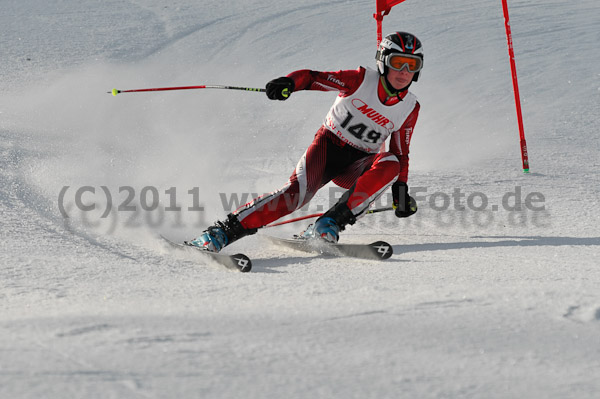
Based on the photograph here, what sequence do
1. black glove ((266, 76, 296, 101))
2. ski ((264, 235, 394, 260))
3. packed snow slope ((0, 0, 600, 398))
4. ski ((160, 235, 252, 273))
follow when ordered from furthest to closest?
black glove ((266, 76, 296, 101)) < ski ((264, 235, 394, 260)) < ski ((160, 235, 252, 273)) < packed snow slope ((0, 0, 600, 398))

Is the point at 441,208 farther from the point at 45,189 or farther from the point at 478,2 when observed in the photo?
the point at 478,2

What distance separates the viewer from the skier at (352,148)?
366cm

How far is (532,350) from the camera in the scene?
1651 mm

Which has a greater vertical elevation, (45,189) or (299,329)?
(45,189)

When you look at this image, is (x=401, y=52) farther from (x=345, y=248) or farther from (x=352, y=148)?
(x=345, y=248)

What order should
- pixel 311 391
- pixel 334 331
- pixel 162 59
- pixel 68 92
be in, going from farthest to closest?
pixel 162 59 < pixel 68 92 < pixel 334 331 < pixel 311 391

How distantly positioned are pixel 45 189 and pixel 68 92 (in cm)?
445

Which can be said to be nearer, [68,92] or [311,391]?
[311,391]

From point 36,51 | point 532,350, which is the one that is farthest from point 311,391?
point 36,51

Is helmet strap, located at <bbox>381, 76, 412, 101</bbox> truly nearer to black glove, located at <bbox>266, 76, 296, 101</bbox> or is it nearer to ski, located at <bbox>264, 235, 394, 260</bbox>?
black glove, located at <bbox>266, 76, 296, 101</bbox>

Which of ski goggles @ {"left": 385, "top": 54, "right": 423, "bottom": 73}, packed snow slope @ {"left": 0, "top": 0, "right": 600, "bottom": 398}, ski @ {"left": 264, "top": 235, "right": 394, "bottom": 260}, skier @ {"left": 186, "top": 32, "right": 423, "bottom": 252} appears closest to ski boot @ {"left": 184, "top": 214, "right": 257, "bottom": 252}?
skier @ {"left": 186, "top": 32, "right": 423, "bottom": 252}

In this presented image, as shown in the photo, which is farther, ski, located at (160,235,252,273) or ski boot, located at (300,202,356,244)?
ski boot, located at (300,202,356,244)

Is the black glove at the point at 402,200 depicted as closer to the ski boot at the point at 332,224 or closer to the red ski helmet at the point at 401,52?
the ski boot at the point at 332,224

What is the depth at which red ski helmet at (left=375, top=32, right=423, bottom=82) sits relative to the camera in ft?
12.4
